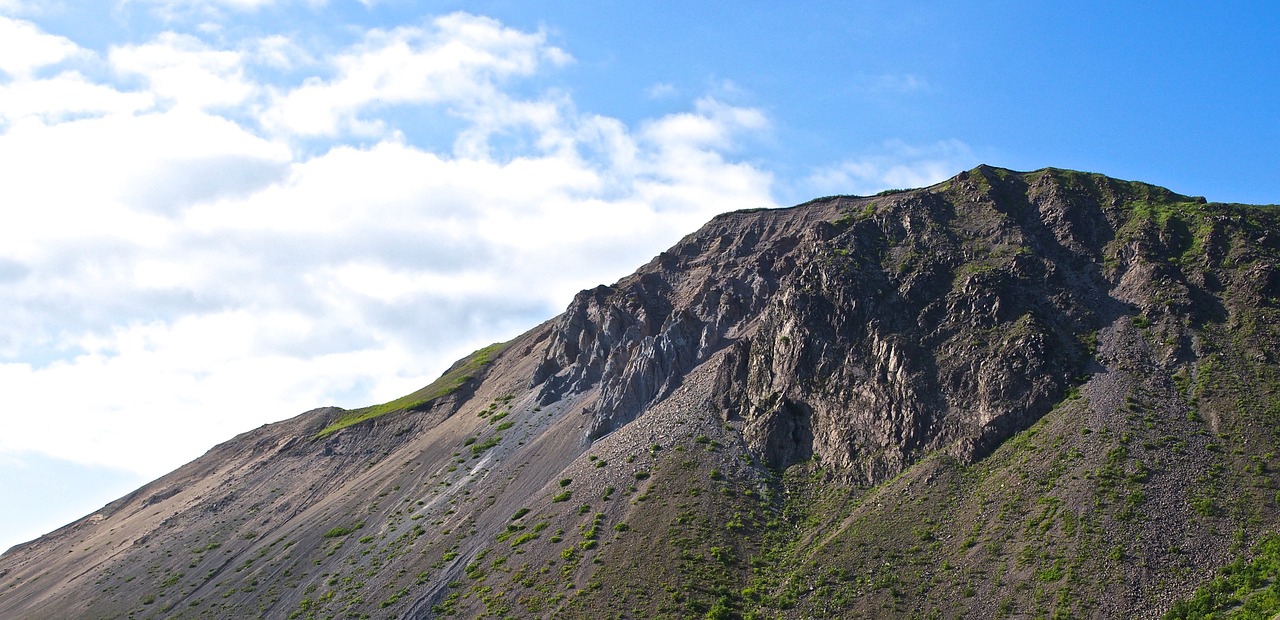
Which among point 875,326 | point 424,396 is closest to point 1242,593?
point 875,326

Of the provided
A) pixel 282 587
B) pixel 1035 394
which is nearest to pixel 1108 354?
pixel 1035 394

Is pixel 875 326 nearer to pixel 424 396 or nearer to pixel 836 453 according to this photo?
pixel 836 453

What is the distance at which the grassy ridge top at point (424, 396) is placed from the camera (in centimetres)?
15712

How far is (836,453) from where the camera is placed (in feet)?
329

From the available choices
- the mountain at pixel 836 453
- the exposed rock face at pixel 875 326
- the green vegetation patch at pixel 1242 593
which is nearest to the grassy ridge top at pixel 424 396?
the mountain at pixel 836 453

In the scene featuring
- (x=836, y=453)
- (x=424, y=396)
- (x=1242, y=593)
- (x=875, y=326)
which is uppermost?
(x=424, y=396)

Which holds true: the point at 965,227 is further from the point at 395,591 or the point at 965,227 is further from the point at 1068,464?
the point at 395,591

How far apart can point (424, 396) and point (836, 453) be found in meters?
84.3

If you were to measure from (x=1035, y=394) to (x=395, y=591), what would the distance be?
62199 millimetres

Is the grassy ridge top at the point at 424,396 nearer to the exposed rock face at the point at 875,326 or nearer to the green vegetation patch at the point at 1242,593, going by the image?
the exposed rock face at the point at 875,326

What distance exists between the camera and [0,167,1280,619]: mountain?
261 feet

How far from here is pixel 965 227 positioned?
12412 centimetres

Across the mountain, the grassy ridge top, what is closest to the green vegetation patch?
the mountain

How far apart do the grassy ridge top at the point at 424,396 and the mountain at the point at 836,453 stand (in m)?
Result: 5.40
